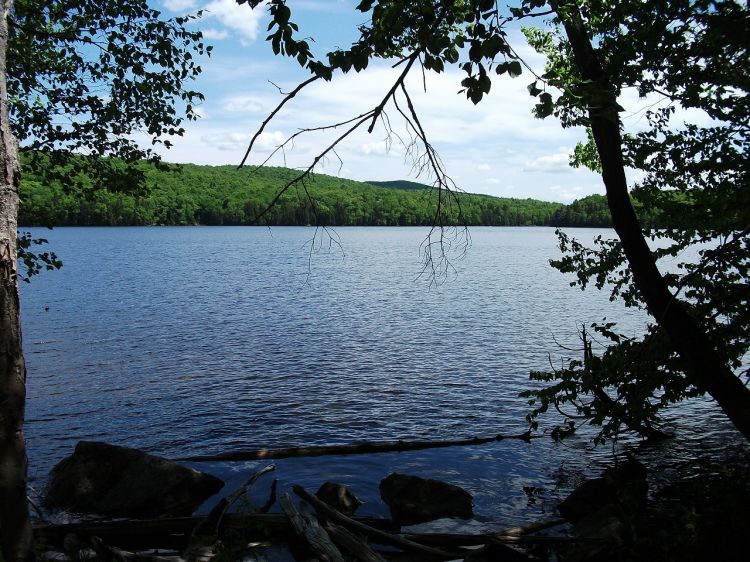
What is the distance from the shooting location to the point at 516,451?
17.0m

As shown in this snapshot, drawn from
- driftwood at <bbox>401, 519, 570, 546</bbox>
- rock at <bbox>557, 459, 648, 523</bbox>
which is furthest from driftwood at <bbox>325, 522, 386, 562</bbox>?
rock at <bbox>557, 459, 648, 523</bbox>

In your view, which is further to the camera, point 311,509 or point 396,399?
point 396,399

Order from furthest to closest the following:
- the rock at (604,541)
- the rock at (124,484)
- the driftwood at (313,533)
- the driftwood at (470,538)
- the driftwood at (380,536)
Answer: the rock at (124,484) < the driftwood at (470,538) < the driftwood at (380,536) < the rock at (604,541) < the driftwood at (313,533)

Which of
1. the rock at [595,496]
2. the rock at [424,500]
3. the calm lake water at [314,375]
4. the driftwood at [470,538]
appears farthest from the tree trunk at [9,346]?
the rock at [595,496]

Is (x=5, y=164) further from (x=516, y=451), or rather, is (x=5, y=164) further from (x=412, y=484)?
(x=516, y=451)

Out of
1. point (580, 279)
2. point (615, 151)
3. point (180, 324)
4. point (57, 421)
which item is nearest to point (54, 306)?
point (180, 324)

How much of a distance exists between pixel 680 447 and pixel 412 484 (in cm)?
823

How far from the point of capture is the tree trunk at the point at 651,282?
28.0 feet

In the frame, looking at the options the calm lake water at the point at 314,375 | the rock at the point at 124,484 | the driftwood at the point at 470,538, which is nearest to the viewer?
the driftwood at the point at 470,538

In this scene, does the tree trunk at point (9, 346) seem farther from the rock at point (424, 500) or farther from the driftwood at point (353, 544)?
the rock at point (424, 500)

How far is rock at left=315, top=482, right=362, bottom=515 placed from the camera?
12406mm

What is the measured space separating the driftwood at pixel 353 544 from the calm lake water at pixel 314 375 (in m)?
3.65

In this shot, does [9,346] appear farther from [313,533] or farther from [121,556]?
[313,533]

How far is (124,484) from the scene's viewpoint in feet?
43.4
